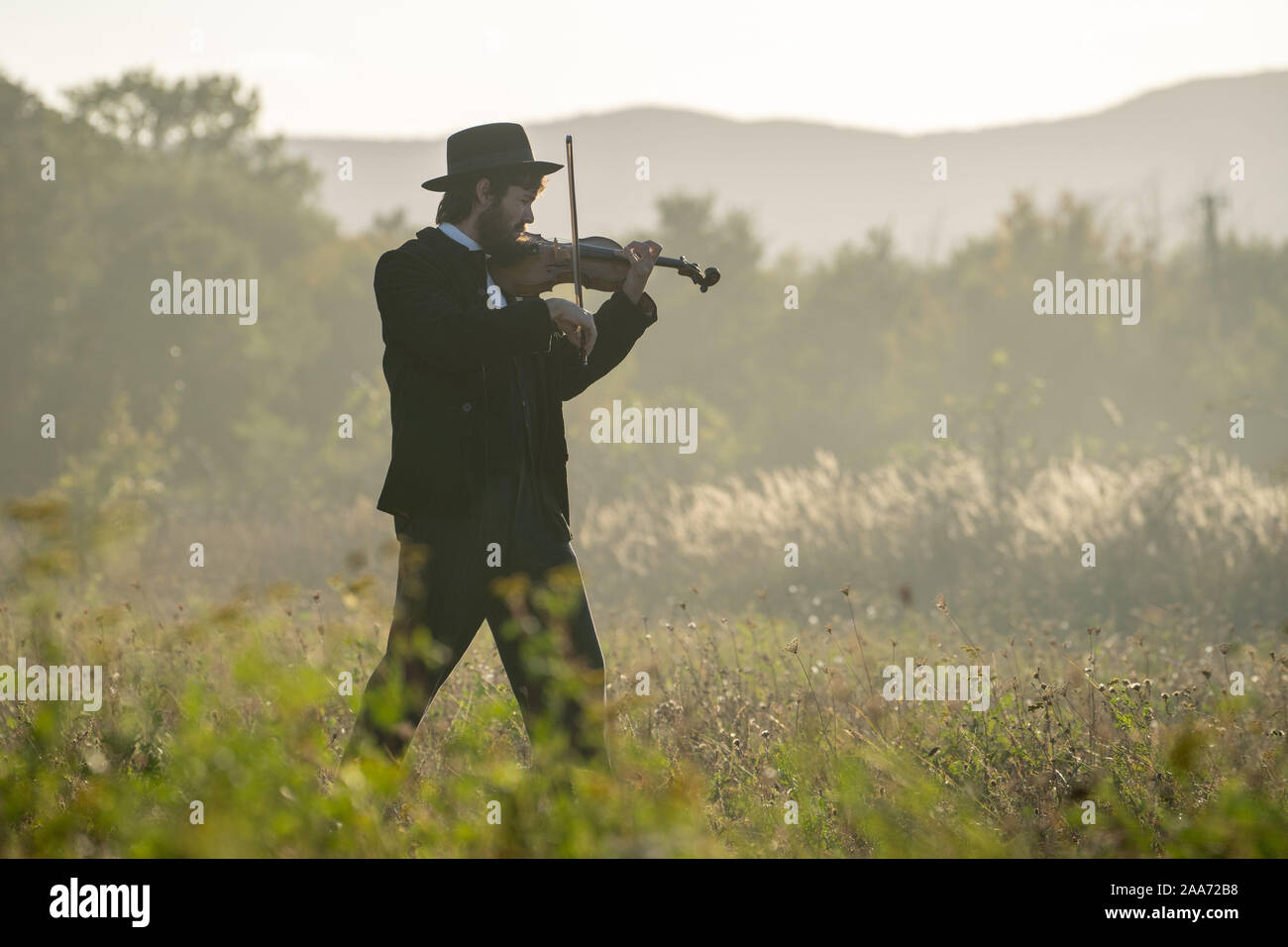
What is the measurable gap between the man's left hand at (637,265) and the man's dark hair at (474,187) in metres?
0.37

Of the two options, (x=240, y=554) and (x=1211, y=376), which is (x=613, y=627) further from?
(x=1211, y=376)

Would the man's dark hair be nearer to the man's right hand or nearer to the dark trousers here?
the man's right hand

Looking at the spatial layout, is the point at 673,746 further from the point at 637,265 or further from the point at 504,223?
the point at 504,223

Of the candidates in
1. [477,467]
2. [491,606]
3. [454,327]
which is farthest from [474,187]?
[491,606]

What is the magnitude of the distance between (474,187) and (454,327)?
0.72 meters

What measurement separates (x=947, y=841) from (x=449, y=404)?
6.39ft

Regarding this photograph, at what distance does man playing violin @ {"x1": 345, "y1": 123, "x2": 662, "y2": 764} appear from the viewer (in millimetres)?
3721

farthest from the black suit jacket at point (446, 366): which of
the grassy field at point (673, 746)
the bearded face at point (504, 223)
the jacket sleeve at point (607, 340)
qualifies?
the grassy field at point (673, 746)

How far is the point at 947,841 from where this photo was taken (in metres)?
3.00

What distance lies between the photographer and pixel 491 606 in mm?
3920

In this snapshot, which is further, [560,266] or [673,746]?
[673,746]

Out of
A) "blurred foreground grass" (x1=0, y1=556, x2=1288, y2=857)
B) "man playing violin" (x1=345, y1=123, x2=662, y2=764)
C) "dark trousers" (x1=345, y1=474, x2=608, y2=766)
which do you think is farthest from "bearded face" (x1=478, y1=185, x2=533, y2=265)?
Result: "blurred foreground grass" (x1=0, y1=556, x2=1288, y2=857)
